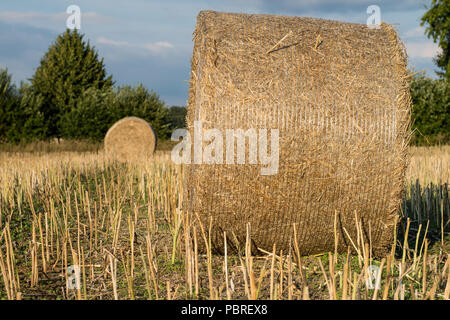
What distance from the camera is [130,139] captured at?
46.9 ft

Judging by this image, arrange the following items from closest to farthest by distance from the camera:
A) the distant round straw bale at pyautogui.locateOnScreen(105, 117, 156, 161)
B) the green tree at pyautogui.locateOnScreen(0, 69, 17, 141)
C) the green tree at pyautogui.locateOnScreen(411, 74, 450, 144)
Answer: the distant round straw bale at pyautogui.locateOnScreen(105, 117, 156, 161)
the green tree at pyautogui.locateOnScreen(0, 69, 17, 141)
the green tree at pyautogui.locateOnScreen(411, 74, 450, 144)

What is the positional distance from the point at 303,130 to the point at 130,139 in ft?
36.3

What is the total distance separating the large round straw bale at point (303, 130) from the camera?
12.7ft

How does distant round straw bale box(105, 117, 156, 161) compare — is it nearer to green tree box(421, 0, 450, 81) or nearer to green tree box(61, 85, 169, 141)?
green tree box(61, 85, 169, 141)

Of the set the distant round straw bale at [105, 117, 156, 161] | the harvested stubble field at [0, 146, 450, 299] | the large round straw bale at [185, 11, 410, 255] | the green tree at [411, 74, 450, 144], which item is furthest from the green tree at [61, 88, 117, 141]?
the large round straw bale at [185, 11, 410, 255]

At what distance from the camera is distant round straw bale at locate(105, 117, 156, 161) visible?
14062 millimetres

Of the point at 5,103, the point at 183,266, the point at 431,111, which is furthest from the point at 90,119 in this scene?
the point at 183,266

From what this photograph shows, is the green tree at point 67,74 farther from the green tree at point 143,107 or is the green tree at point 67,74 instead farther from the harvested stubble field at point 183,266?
the harvested stubble field at point 183,266

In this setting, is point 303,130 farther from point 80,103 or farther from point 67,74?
point 67,74

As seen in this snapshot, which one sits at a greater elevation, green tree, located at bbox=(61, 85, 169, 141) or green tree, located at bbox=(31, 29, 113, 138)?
green tree, located at bbox=(31, 29, 113, 138)

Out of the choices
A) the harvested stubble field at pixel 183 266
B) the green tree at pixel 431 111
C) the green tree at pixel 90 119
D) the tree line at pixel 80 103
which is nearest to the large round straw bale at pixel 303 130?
the harvested stubble field at pixel 183 266

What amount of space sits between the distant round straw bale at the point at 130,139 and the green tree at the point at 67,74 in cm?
750

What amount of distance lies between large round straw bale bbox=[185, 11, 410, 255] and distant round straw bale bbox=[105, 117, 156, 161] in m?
10.3
